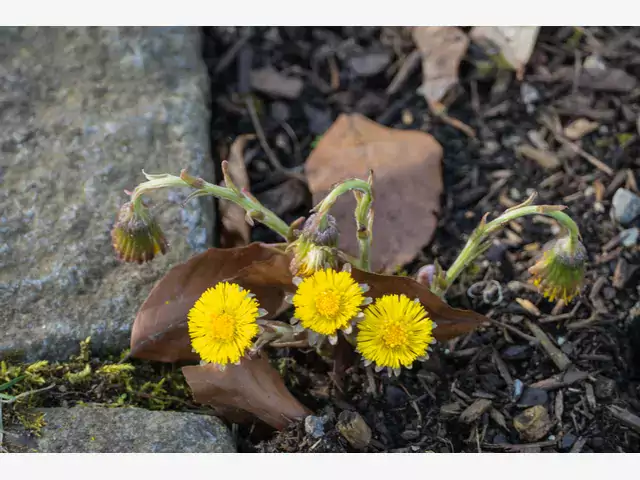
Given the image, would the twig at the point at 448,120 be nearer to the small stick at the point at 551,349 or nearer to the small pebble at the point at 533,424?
the small stick at the point at 551,349

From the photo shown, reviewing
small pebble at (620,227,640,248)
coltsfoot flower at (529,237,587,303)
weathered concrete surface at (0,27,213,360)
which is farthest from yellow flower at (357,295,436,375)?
small pebble at (620,227,640,248)

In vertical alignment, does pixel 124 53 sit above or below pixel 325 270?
above

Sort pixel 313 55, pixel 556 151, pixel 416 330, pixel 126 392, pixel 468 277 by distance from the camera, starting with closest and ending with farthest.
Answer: pixel 416 330, pixel 126 392, pixel 468 277, pixel 556 151, pixel 313 55

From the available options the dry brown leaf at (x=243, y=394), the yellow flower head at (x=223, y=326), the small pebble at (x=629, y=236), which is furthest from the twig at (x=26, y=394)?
the small pebble at (x=629, y=236)

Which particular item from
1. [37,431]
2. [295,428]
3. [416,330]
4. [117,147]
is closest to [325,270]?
[416,330]

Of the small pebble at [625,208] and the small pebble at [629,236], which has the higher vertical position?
the small pebble at [625,208]

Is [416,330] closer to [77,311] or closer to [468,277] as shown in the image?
[468,277]
